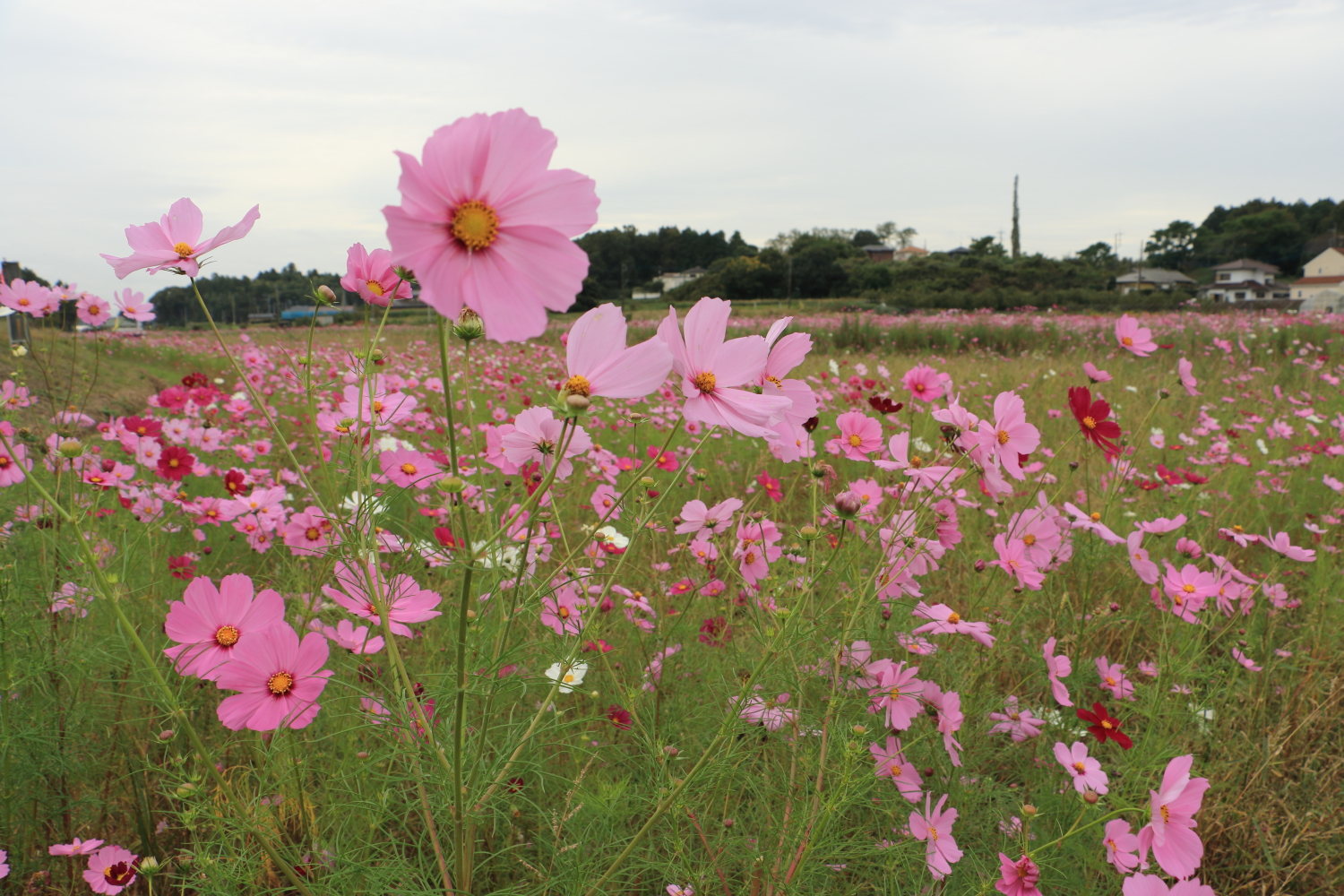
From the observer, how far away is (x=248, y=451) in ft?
6.97

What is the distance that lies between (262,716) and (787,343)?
603mm

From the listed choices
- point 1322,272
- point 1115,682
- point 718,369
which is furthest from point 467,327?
point 1322,272

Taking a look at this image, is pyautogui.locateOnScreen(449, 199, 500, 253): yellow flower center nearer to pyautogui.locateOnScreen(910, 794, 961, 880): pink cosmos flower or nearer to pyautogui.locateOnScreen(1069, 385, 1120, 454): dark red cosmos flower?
pyautogui.locateOnScreen(910, 794, 961, 880): pink cosmos flower

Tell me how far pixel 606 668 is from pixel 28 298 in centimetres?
134

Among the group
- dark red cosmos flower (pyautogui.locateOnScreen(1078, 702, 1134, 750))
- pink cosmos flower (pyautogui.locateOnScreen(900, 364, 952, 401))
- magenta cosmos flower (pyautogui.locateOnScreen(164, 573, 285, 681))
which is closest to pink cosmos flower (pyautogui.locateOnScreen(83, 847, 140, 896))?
magenta cosmos flower (pyautogui.locateOnScreen(164, 573, 285, 681))

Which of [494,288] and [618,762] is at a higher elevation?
[494,288]

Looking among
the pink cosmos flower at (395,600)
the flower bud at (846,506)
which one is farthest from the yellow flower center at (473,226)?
the flower bud at (846,506)

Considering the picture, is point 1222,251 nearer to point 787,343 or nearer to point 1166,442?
point 1166,442

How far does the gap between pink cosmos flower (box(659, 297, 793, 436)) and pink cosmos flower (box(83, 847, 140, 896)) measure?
0.95m

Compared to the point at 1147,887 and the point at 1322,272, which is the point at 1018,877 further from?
the point at 1322,272

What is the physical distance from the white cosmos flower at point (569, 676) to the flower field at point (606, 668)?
0.06 ft

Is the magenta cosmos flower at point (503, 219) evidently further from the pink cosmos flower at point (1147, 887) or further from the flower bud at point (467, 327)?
the pink cosmos flower at point (1147, 887)

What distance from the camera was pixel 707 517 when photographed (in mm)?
1062

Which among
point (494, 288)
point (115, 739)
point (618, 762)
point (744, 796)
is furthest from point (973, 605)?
point (115, 739)
